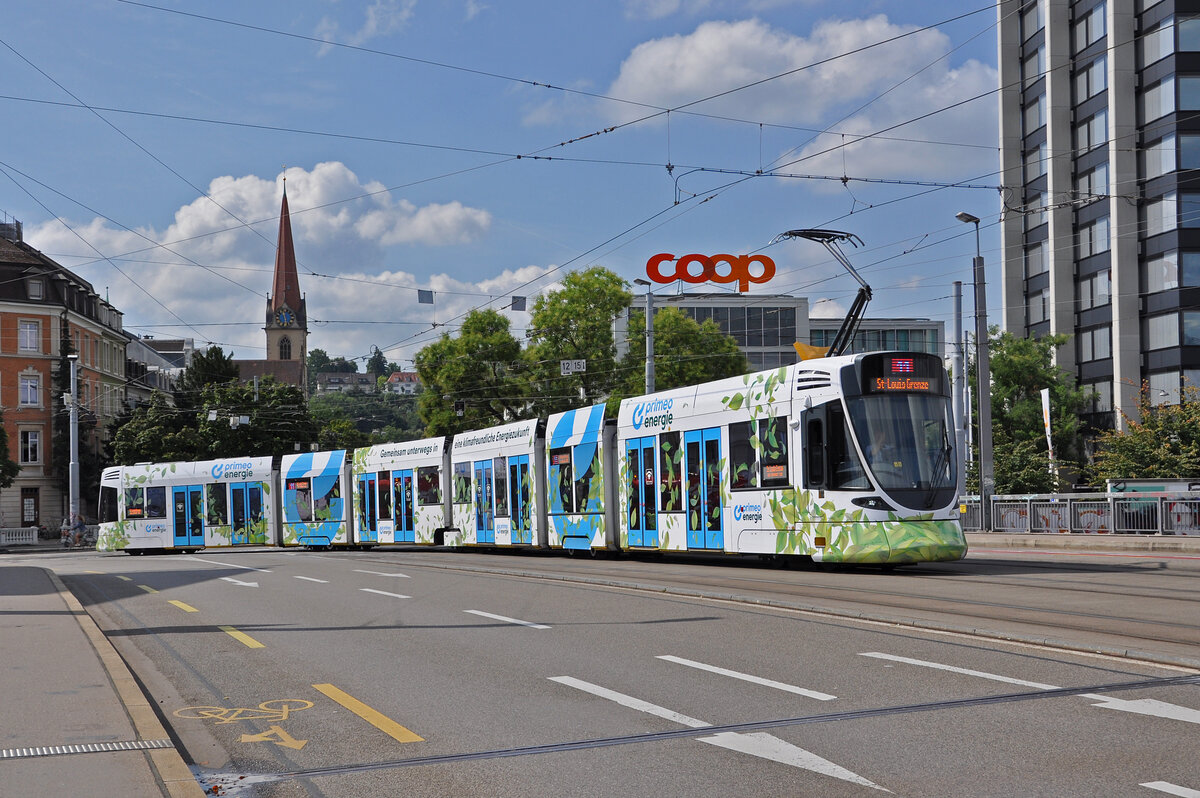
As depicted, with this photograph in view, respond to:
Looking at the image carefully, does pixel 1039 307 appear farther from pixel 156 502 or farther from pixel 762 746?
pixel 762 746

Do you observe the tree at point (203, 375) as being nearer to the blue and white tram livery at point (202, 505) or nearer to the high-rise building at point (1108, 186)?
the blue and white tram livery at point (202, 505)

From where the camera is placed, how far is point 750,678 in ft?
29.1

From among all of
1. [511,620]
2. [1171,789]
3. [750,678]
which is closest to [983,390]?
[511,620]

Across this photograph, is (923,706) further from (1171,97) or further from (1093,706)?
(1171,97)

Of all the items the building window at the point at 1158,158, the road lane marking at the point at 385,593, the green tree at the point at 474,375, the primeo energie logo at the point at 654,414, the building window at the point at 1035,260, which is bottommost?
the road lane marking at the point at 385,593

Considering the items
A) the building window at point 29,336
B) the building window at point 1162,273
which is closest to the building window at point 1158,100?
the building window at point 1162,273

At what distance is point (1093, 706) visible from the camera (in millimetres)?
7441

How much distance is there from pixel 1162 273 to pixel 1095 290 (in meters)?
4.57

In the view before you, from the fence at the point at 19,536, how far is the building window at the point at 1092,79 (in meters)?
55.6

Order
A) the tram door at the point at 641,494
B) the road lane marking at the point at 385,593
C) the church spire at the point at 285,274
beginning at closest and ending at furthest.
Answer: the road lane marking at the point at 385,593 → the tram door at the point at 641,494 → the church spire at the point at 285,274

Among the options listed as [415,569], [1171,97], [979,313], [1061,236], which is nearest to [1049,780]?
[415,569]

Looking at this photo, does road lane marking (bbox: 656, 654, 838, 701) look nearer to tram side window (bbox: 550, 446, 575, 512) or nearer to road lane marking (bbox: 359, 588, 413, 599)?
road lane marking (bbox: 359, 588, 413, 599)

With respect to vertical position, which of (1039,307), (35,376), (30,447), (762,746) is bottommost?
(762,746)

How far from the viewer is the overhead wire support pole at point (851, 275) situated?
22.8 m
